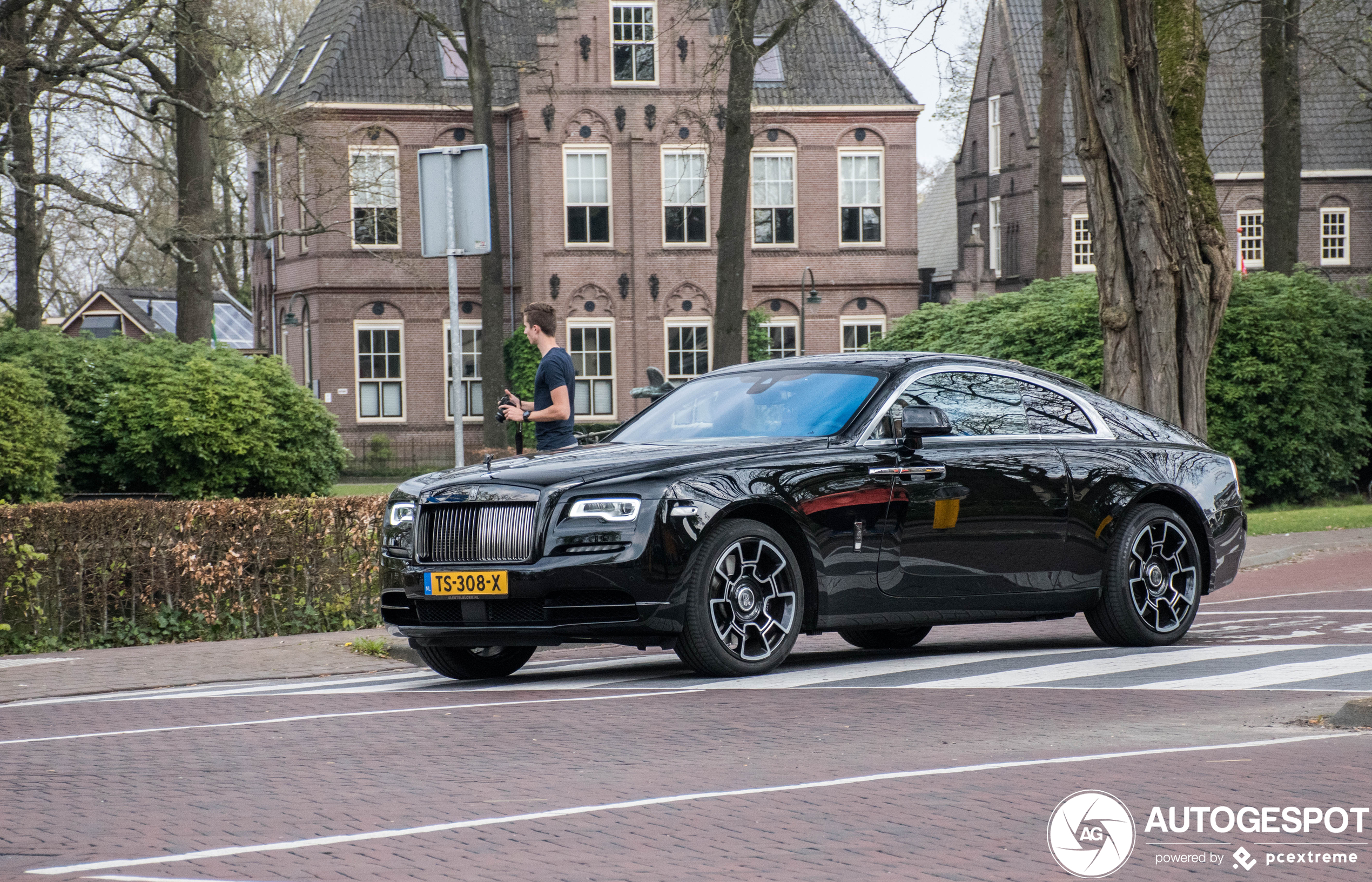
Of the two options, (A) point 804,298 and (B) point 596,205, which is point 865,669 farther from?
(A) point 804,298

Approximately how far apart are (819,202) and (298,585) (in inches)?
1397

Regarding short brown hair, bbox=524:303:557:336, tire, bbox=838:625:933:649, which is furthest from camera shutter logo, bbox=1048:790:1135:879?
short brown hair, bbox=524:303:557:336

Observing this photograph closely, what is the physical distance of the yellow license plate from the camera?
847cm

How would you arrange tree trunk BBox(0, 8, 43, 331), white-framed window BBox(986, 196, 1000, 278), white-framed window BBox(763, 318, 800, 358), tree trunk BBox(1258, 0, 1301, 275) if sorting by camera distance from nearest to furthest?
tree trunk BBox(0, 8, 43, 331) → tree trunk BBox(1258, 0, 1301, 275) → white-framed window BBox(763, 318, 800, 358) → white-framed window BBox(986, 196, 1000, 278)

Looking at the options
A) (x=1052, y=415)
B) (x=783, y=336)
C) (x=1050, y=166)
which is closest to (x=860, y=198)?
(x=783, y=336)

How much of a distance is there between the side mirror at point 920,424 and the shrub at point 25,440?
978 cm

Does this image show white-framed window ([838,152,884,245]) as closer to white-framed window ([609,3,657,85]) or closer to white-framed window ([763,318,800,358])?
white-framed window ([763,318,800,358])

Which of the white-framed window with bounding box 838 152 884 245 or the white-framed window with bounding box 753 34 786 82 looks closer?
the white-framed window with bounding box 753 34 786 82

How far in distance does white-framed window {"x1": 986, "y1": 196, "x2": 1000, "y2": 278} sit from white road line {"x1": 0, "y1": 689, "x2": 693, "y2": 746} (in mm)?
50329

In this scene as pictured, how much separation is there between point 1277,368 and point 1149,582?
550 inches

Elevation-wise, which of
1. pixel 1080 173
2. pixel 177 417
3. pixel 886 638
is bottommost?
pixel 886 638

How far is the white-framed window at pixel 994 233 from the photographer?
188 ft

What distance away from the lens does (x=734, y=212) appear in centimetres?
2869

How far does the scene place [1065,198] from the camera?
180 feet
